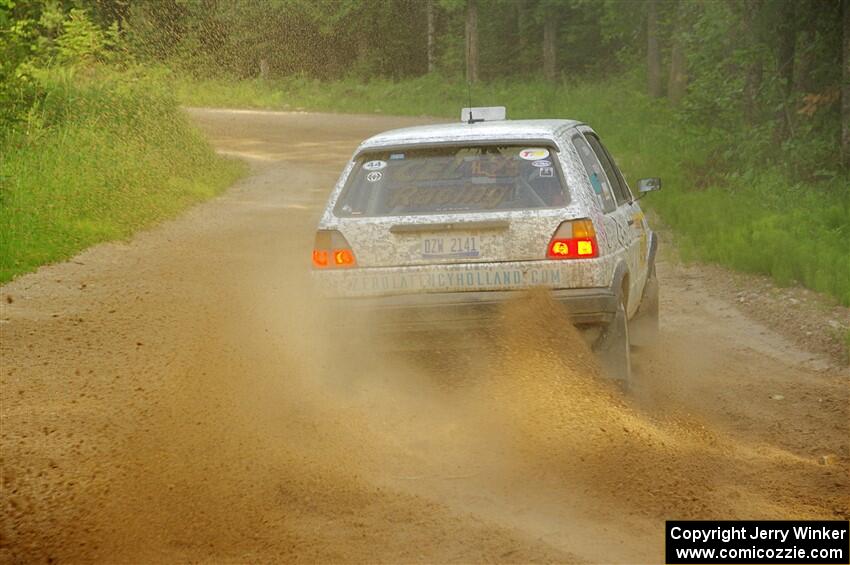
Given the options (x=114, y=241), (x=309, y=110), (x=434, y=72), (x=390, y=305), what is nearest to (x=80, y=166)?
(x=114, y=241)

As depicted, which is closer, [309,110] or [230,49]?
[309,110]

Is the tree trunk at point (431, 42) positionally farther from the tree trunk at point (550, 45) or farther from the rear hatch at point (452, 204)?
the rear hatch at point (452, 204)

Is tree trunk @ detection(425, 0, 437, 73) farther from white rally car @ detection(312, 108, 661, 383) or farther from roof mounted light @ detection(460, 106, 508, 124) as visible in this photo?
white rally car @ detection(312, 108, 661, 383)

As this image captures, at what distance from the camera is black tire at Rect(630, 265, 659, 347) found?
8.80m

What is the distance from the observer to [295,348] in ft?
27.2

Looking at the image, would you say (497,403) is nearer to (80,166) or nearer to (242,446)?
(242,446)

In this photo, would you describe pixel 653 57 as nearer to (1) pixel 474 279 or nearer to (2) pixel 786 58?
(2) pixel 786 58

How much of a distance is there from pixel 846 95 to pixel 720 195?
6.56ft

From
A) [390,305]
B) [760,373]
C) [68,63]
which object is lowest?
[760,373]

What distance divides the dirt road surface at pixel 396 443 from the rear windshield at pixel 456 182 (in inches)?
24.2

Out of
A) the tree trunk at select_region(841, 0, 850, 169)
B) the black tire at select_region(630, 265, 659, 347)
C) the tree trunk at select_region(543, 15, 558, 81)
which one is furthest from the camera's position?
the tree trunk at select_region(543, 15, 558, 81)

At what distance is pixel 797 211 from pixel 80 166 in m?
10.2

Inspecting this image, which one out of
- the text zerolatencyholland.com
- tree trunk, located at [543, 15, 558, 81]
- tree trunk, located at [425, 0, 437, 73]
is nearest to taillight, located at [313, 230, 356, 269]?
the text zerolatencyholland.com

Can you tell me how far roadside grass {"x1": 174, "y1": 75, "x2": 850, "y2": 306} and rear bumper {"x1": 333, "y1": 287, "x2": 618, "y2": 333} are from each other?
3.98 meters
